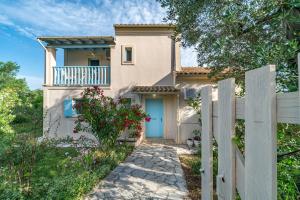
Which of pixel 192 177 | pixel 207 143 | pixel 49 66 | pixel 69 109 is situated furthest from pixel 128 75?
pixel 207 143

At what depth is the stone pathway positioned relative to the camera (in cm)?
578

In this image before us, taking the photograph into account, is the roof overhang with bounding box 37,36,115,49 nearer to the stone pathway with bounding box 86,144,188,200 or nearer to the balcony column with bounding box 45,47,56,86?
the balcony column with bounding box 45,47,56,86

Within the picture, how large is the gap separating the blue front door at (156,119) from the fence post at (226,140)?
12729 mm

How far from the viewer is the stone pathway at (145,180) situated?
578 cm

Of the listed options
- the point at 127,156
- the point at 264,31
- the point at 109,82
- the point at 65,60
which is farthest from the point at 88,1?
the point at 264,31

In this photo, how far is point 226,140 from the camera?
2.15 m

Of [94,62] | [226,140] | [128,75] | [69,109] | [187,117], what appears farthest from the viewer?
[94,62]

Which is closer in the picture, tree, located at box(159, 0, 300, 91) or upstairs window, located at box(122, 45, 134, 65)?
tree, located at box(159, 0, 300, 91)

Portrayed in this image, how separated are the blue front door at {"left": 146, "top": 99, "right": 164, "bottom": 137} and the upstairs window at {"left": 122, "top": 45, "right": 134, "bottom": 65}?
289cm

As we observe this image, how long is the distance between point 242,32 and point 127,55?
10.4 m

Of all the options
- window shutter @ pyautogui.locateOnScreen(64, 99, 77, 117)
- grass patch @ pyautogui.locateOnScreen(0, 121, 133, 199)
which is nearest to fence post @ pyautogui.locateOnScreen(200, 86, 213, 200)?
grass patch @ pyautogui.locateOnScreen(0, 121, 133, 199)

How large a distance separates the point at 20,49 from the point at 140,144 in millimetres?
22824

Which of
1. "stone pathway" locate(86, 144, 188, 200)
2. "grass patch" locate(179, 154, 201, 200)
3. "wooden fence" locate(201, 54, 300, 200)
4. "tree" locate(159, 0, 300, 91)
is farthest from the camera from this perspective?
"grass patch" locate(179, 154, 201, 200)

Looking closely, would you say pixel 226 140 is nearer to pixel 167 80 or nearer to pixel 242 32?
pixel 242 32
